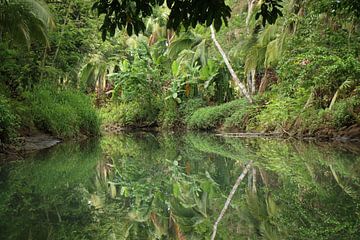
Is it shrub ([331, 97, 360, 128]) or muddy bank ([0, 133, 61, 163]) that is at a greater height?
shrub ([331, 97, 360, 128])

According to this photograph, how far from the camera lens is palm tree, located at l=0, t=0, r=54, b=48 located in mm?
10961

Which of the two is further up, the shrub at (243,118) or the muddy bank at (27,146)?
the shrub at (243,118)

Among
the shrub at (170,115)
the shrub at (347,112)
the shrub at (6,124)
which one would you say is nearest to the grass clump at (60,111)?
the shrub at (6,124)

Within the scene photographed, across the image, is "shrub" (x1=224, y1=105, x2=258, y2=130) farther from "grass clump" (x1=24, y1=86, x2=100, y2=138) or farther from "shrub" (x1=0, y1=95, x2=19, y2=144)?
"shrub" (x1=0, y1=95, x2=19, y2=144)

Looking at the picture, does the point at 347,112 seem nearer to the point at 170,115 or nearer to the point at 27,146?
the point at 27,146

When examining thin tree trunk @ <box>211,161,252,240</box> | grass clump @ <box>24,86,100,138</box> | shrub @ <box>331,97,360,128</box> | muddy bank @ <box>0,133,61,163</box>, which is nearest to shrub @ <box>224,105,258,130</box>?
shrub @ <box>331,97,360,128</box>

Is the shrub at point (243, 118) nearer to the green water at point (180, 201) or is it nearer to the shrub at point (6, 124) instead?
the shrub at point (6, 124)

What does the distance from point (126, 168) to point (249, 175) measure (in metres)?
2.07

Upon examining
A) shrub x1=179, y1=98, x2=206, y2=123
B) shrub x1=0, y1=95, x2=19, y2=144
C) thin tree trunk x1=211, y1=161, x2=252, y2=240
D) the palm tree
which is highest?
the palm tree

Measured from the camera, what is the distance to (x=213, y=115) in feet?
68.2

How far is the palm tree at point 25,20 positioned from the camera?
10961 millimetres

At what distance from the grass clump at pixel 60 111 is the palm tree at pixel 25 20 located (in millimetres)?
1624

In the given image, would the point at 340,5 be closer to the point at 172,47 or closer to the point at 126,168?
the point at 126,168

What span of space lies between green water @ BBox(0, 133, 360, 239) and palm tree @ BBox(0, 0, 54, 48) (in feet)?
15.3
